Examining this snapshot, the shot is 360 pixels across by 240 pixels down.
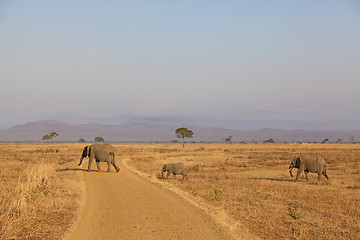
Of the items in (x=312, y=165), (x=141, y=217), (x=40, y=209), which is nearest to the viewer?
(x=141, y=217)

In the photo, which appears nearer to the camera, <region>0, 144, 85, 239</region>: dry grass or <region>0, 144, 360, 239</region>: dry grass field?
<region>0, 144, 85, 239</region>: dry grass

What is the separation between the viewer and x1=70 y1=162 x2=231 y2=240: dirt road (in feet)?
34.2

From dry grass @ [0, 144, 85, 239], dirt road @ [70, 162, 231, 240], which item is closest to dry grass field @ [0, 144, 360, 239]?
dry grass @ [0, 144, 85, 239]

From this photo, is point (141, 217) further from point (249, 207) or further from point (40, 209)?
point (249, 207)

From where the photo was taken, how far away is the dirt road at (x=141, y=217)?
10.4m

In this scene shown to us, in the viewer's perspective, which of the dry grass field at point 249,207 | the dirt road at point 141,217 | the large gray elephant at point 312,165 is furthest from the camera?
the large gray elephant at point 312,165

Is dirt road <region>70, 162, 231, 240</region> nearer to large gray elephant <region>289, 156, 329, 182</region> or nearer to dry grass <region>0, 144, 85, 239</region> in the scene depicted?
dry grass <region>0, 144, 85, 239</region>

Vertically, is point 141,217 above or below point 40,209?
below

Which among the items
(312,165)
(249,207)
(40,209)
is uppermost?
(312,165)

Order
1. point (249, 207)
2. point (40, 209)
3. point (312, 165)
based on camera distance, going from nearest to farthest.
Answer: point (40, 209) < point (249, 207) < point (312, 165)

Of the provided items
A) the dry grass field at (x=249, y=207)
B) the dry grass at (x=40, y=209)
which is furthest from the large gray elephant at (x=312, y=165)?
the dry grass at (x=40, y=209)

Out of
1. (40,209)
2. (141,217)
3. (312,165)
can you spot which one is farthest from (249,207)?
(312,165)

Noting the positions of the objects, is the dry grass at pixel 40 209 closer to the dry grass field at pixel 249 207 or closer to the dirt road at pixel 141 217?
the dry grass field at pixel 249 207

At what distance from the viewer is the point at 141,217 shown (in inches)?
491
